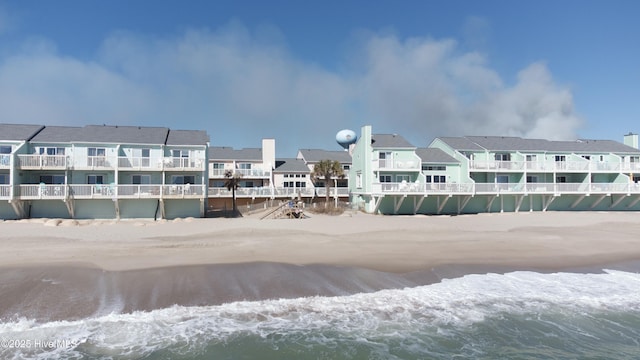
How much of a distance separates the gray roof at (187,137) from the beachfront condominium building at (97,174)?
9.6 inches

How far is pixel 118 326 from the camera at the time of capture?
29.3 feet

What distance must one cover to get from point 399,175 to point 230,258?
2227 cm

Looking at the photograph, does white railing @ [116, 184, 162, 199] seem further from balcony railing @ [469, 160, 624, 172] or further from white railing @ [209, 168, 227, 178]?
balcony railing @ [469, 160, 624, 172]

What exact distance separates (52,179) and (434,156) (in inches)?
1317

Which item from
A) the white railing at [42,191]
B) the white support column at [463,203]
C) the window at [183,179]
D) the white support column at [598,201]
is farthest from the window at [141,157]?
the white support column at [598,201]

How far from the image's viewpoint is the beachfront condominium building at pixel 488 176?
33.1m

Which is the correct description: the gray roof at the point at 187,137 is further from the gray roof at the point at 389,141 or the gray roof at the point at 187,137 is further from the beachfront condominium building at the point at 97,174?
the gray roof at the point at 389,141

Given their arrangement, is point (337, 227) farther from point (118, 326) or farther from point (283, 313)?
point (118, 326)

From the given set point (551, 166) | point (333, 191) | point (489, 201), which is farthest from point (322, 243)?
point (551, 166)

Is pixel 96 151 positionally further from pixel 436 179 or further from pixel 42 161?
pixel 436 179

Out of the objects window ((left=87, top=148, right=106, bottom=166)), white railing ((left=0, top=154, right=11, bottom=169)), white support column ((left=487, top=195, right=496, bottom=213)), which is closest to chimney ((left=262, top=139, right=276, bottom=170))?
window ((left=87, top=148, right=106, bottom=166))

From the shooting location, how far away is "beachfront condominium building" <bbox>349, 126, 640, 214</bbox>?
109ft

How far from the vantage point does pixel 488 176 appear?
119 feet

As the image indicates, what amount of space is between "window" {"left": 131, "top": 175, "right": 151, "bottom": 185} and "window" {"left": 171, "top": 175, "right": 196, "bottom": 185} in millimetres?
1825
